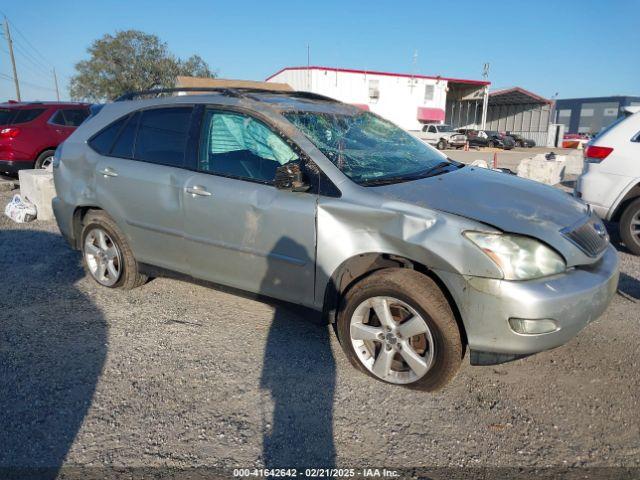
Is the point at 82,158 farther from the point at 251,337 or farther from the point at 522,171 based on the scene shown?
the point at 522,171

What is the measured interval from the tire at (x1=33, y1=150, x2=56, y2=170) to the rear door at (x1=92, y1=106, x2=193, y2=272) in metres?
7.16

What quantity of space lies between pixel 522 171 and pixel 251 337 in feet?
32.7

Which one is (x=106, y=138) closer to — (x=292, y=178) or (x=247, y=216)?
(x=247, y=216)

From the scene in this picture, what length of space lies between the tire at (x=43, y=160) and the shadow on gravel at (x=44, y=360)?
5514 millimetres

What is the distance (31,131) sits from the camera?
10.0m

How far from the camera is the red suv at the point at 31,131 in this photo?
9867 mm

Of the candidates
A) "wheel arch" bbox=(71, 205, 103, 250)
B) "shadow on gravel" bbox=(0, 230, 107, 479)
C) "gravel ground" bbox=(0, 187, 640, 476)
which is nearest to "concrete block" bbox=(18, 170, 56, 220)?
"shadow on gravel" bbox=(0, 230, 107, 479)

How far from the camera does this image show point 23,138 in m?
9.91

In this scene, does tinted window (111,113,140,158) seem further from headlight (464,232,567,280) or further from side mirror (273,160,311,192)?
headlight (464,232,567,280)

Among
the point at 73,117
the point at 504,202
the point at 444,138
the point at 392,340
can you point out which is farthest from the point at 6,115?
the point at 444,138

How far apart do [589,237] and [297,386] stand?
201cm

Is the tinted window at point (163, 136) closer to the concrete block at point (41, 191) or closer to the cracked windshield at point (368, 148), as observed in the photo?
the cracked windshield at point (368, 148)

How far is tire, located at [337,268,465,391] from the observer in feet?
8.87

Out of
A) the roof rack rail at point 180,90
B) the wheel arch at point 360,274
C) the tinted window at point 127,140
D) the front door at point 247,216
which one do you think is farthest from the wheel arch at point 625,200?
the tinted window at point 127,140
